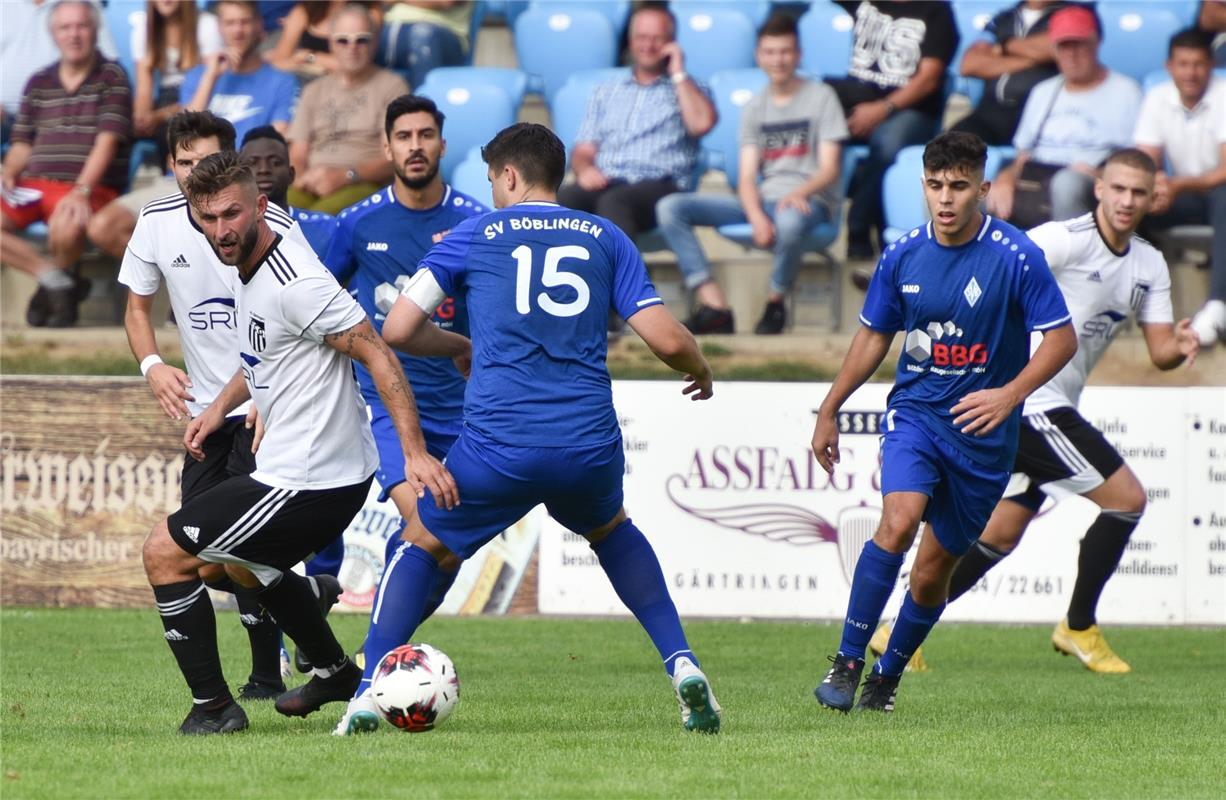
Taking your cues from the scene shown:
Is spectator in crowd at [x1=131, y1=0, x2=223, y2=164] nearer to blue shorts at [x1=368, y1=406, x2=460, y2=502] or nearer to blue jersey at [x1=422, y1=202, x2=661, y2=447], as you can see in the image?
blue shorts at [x1=368, y1=406, x2=460, y2=502]

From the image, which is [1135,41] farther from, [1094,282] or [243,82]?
[243,82]

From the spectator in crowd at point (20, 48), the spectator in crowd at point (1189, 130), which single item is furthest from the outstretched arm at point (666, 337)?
the spectator in crowd at point (20, 48)

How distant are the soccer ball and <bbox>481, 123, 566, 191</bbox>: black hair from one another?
170cm

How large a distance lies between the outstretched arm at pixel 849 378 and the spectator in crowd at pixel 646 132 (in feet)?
20.0

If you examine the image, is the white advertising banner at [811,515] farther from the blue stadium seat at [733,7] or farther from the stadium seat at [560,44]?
the blue stadium seat at [733,7]

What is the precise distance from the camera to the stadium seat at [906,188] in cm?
1279

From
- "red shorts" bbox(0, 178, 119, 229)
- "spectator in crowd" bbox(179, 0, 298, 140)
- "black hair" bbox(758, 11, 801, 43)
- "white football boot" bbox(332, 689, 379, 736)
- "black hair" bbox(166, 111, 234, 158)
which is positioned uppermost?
"black hair" bbox(166, 111, 234, 158)

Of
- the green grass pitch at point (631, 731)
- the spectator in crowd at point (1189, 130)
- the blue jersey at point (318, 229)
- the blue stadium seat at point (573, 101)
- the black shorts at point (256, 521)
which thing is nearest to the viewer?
the green grass pitch at point (631, 731)

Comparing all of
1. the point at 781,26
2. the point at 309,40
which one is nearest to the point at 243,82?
the point at 309,40

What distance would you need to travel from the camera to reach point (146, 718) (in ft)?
21.6

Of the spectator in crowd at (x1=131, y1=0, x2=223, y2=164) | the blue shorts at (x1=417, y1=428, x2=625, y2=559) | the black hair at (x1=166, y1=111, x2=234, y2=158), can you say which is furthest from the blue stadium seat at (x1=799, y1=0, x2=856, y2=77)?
the blue shorts at (x1=417, y1=428, x2=625, y2=559)

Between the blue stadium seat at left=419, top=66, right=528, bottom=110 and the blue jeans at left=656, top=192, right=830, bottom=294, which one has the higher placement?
the blue stadium seat at left=419, top=66, right=528, bottom=110

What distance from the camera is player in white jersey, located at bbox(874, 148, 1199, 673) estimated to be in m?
8.70

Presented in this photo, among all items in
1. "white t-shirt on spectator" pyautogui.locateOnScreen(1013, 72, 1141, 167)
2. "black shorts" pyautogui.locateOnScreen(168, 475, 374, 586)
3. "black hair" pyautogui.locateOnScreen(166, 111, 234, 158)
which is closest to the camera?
"black shorts" pyautogui.locateOnScreen(168, 475, 374, 586)
